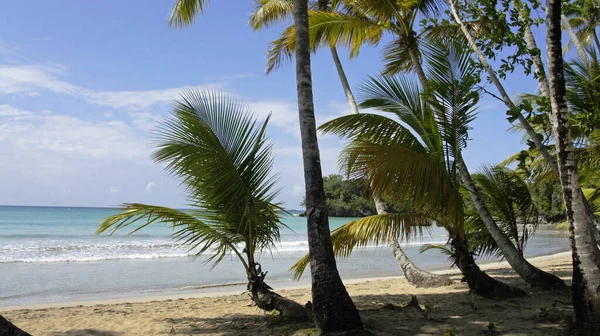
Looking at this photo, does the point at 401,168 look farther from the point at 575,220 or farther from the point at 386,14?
the point at 386,14

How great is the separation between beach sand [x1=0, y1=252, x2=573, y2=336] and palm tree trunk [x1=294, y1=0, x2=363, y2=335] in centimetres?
61

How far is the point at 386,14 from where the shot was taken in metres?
8.56

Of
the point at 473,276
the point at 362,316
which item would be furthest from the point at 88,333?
the point at 473,276

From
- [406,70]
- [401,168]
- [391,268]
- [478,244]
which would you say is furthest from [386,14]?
[391,268]

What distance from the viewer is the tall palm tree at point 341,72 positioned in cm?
929

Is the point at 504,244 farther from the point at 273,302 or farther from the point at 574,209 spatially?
the point at 273,302

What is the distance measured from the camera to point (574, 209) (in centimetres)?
459

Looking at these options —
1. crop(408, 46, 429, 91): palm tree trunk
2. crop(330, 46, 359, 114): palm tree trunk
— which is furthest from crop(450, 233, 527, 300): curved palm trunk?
crop(330, 46, 359, 114): palm tree trunk

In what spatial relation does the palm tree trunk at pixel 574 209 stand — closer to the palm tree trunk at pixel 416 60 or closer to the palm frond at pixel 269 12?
the palm tree trunk at pixel 416 60

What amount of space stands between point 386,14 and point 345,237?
423cm

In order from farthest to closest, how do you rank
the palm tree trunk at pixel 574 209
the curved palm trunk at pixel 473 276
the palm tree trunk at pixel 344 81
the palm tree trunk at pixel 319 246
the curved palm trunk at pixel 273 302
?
Answer: 1. the palm tree trunk at pixel 344 81
2. the curved palm trunk at pixel 473 276
3. the curved palm trunk at pixel 273 302
4. the palm tree trunk at pixel 319 246
5. the palm tree trunk at pixel 574 209

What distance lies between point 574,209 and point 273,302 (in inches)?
138

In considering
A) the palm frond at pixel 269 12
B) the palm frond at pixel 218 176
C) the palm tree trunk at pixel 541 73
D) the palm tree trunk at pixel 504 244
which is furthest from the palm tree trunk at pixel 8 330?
the palm frond at pixel 269 12

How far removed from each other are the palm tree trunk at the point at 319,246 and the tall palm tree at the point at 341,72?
3.04 m
